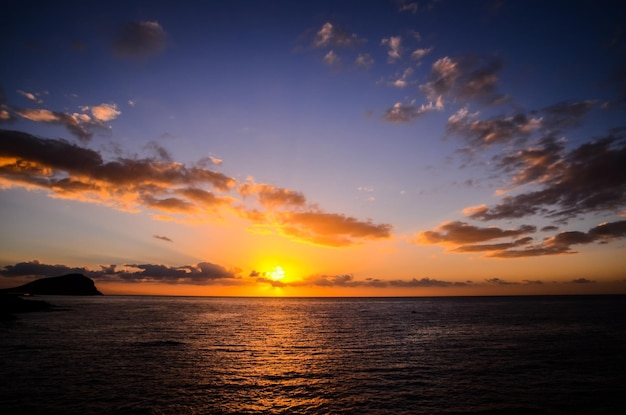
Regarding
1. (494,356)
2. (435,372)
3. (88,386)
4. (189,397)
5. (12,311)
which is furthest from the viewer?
(12,311)

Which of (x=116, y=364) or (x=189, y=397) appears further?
(x=116, y=364)

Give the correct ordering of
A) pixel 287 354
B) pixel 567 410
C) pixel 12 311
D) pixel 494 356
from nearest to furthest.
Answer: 1. pixel 567 410
2. pixel 494 356
3. pixel 287 354
4. pixel 12 311

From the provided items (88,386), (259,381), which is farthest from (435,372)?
(88,386)

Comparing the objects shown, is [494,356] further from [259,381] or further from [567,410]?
[259,381]

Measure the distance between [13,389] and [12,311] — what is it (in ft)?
346

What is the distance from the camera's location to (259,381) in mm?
32219

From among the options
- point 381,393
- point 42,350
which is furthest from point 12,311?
point 381,393

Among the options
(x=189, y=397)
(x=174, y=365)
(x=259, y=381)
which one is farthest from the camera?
(x=174, y=365)

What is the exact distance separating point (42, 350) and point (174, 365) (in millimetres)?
20477

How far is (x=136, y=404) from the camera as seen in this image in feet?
82.0

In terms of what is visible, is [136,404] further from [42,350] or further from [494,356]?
[494,356]

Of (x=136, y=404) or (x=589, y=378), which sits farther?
(x=589, y=378)

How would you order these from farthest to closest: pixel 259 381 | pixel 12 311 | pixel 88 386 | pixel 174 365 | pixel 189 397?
pixel 12 311 → pixel 174 365 → pixel 259 381 → pixel 88 386 → pixel 189 397

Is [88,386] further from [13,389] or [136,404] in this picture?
[136,404]
